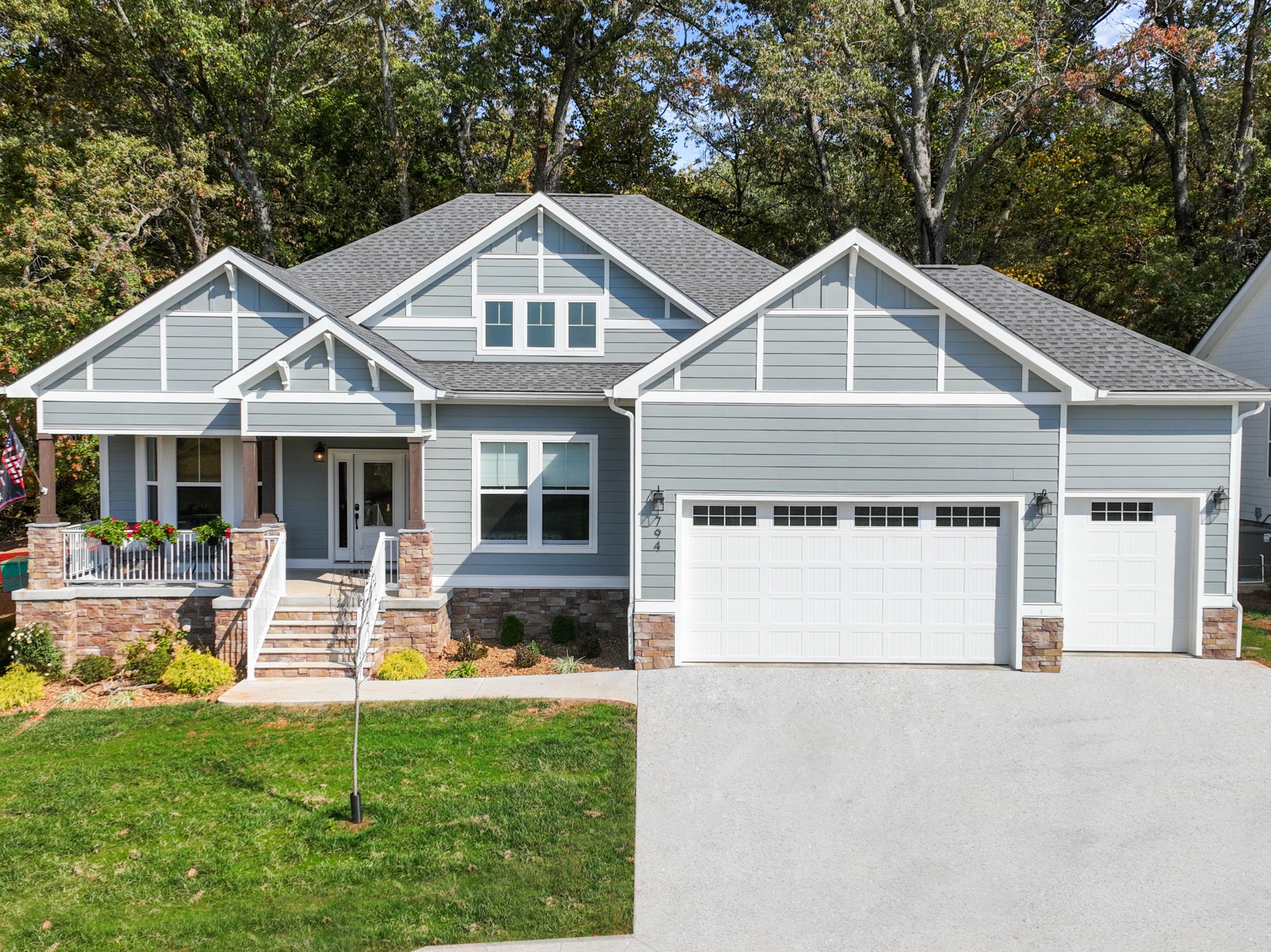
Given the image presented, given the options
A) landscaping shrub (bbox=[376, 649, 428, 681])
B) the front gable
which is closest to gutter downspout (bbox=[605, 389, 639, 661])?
the front gable

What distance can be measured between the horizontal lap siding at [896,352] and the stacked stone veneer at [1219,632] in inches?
197

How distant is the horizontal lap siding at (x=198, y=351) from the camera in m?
13.2

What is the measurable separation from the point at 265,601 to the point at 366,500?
3.00 m

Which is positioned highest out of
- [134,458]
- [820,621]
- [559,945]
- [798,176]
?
[798,176]

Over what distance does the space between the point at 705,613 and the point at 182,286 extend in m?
9.33

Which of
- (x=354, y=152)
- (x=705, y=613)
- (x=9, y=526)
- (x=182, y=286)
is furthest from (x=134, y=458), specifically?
(x=354, y=152)

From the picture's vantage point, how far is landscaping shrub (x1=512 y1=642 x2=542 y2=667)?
38.8 ft

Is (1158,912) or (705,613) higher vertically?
(705,613)

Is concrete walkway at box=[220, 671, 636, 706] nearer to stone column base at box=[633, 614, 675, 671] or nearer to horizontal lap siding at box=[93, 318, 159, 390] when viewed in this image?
stone column base at box=[633, 614, 675, 671]

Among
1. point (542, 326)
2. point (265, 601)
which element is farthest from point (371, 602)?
point (542, 326)

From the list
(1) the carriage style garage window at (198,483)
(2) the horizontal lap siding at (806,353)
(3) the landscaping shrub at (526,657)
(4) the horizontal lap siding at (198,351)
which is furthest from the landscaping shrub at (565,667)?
(4) the horizontal lap siding at (198,351)

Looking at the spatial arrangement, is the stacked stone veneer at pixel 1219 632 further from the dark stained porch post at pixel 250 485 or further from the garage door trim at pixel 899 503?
the dark stained porch post at pixel 250 485

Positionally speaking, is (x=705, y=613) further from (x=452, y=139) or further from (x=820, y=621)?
(x=452, y=139)

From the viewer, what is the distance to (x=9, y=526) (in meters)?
24.5
